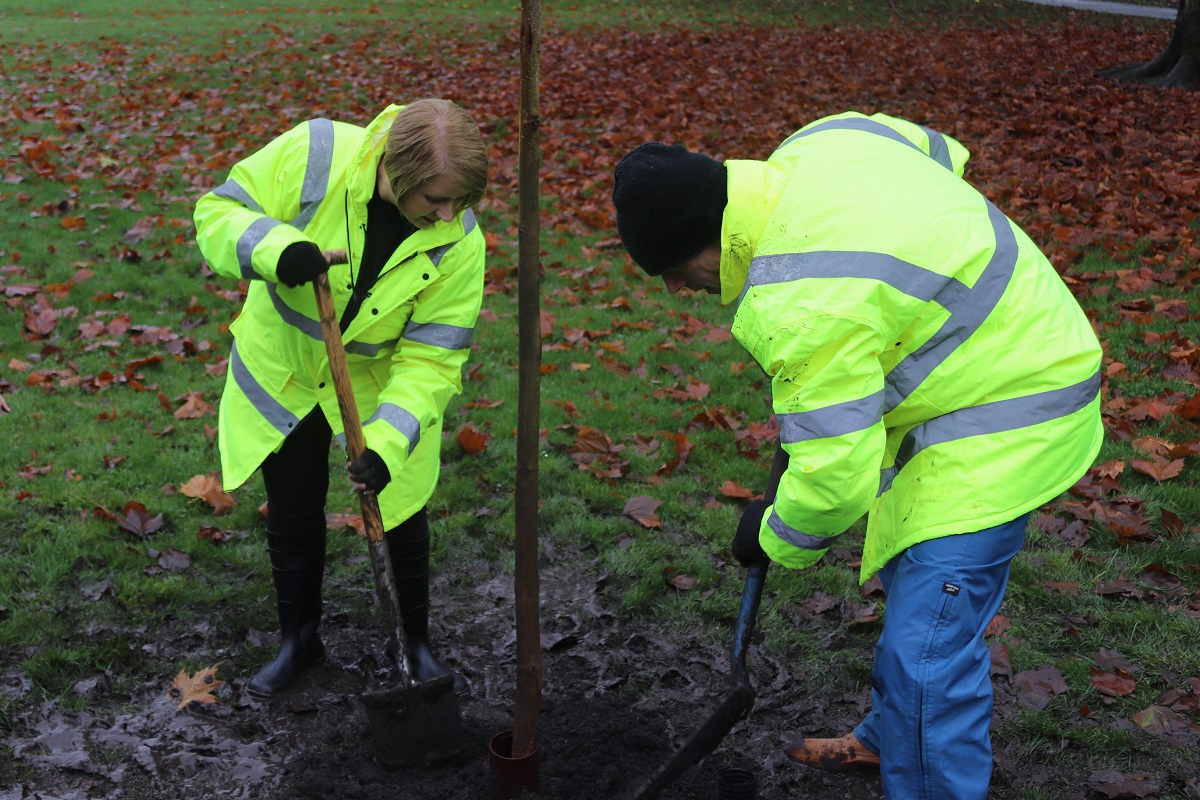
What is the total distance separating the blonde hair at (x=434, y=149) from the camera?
256cm

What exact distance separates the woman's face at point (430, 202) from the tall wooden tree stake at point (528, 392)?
0.29 metres

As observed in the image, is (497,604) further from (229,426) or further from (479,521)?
(229,426)

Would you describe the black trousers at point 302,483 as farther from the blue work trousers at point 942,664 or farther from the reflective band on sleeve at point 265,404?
the blue work trousers at point 942,664

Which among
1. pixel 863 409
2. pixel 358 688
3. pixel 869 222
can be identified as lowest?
pixel 358 688

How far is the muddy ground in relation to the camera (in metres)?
2.98

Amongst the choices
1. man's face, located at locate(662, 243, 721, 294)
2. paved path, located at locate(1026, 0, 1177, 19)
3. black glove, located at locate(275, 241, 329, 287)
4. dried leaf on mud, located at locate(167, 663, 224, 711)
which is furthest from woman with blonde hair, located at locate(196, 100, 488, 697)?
paved path, located at locate(1026, 0, 1177, 19)

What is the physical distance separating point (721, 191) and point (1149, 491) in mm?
3042

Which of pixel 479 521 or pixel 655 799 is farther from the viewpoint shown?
pixel 479 521

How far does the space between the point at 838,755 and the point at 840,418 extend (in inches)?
58.2

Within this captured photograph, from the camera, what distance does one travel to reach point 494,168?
9.16 m

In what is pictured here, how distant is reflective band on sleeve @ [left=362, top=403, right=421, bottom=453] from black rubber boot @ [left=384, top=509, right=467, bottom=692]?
1.33 ft

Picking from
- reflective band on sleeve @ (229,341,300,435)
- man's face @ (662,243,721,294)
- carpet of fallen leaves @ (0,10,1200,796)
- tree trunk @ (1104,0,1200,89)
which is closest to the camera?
man's face @ (662,243,721,294)

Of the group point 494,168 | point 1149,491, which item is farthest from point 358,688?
point 494,168

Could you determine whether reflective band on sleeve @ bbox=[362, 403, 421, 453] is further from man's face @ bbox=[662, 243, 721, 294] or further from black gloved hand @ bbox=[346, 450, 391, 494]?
man's face @ bbox=[662, 243, 721, 294]
